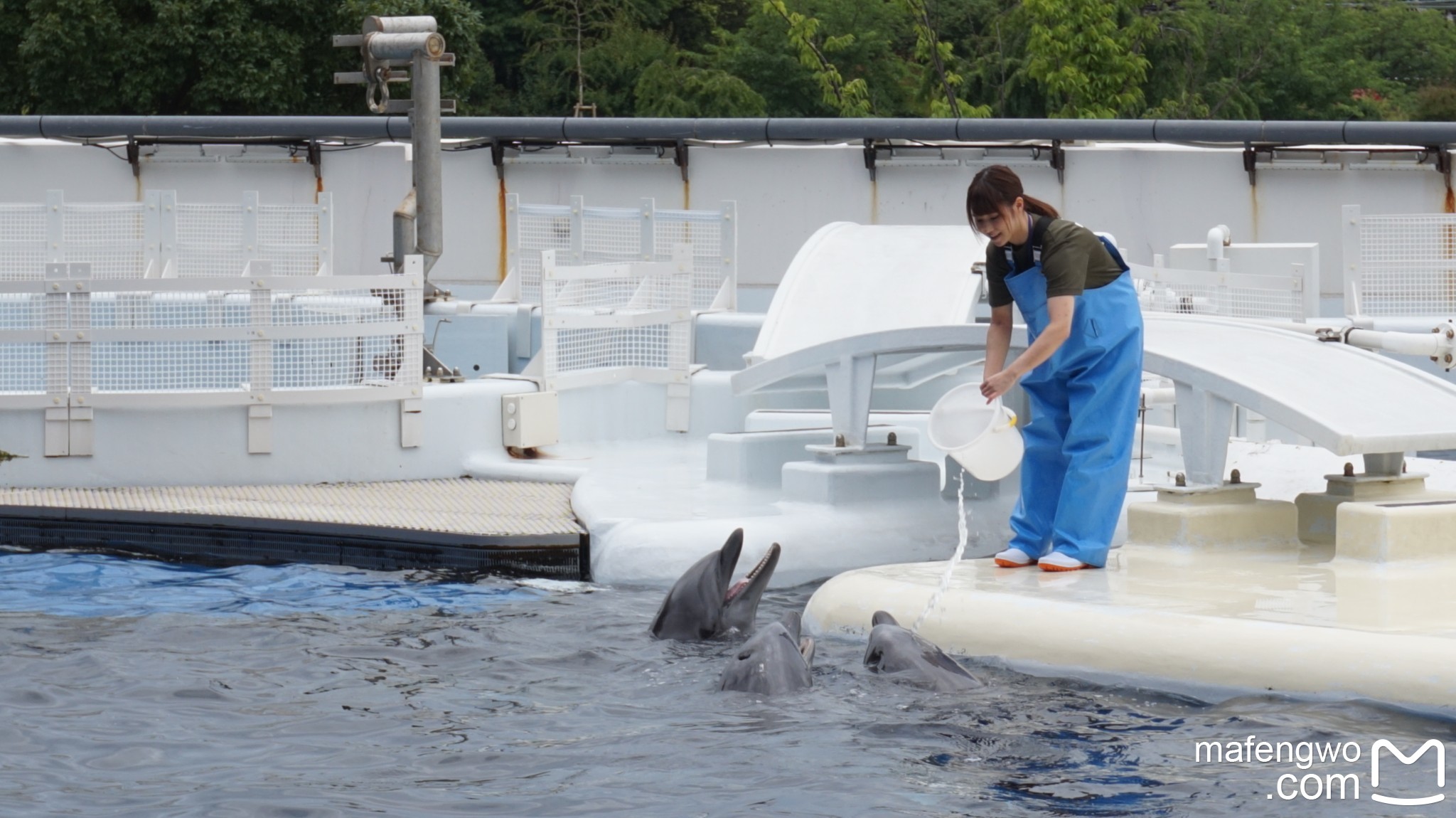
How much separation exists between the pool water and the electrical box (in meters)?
2.96

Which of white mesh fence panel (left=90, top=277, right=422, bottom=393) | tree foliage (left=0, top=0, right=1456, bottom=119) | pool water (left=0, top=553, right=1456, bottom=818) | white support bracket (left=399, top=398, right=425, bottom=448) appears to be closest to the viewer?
pool water (left=0, top=553, right=1456, bottom=818)

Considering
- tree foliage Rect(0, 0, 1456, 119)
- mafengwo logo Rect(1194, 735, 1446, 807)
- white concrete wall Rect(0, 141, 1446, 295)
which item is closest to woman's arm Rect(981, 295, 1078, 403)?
mafengwo logo Rect(1194, 735, 1446, 807)

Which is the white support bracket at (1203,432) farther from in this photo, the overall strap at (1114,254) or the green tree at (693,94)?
the green tree at (693,94)

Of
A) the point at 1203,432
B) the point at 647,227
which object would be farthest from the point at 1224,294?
the point at 1203,432

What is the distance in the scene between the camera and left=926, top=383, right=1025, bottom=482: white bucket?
24.6 ft

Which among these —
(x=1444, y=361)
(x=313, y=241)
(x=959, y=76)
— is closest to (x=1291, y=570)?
(x=1444, y=361)

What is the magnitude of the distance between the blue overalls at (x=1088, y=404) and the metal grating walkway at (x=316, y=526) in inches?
105

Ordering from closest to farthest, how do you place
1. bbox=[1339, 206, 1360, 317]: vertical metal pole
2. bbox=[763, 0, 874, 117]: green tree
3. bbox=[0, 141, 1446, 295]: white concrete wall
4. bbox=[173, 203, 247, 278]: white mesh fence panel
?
bbox=[1339, 206, 1360, 317]: vertical metal pole < bbox=[173, 203, 247, 278]: white mesh fence panel < bbox=[0, 141, 1446, 295]: white concrete wall < bbox=[763, 0, 874, 117]: green tree

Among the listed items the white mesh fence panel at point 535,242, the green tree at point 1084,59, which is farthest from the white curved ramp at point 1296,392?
the green tree at point 1084,59

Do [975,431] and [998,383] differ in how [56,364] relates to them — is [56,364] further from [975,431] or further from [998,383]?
[998,383]

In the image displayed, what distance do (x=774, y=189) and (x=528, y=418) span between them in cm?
843

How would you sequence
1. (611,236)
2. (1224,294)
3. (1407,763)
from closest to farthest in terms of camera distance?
1. (1407,763)
2. (1224,294)
3. (611,236)

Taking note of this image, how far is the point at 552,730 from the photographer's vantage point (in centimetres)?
631

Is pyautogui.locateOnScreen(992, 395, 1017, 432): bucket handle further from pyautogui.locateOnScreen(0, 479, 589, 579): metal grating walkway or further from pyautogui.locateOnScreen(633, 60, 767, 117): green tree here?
pyautogui.locateOnScreen(633, 60, 767, 117): green tree
